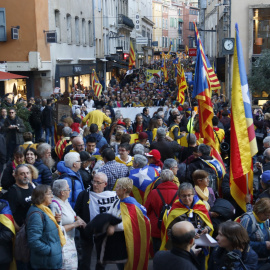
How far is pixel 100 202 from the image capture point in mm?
6523

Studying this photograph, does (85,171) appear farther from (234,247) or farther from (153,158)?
(234,247)

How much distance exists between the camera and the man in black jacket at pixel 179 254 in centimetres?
433

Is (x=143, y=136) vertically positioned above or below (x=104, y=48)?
below

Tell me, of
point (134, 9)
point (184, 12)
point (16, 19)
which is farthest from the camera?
point (184, 12)

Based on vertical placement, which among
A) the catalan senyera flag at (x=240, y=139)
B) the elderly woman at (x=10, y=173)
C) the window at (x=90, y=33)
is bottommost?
the elderly woman at (x=10, y=173)

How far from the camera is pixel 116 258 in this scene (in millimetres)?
6055

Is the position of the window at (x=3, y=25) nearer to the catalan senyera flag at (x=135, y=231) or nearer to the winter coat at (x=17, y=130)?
the winter coat at (x=17, y=130)

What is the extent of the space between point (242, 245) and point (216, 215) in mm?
1688

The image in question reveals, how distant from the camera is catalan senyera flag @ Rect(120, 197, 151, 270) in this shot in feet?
20.1

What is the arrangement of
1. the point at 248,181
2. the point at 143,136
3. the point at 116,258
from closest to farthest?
the point at 116,258 → the point at 248,181 → the point at 143,136

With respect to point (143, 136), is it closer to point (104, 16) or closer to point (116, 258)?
point (116, 258)

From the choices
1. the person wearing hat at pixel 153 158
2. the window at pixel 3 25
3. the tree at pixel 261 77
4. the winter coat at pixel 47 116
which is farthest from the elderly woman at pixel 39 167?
the window at pixel 3 25

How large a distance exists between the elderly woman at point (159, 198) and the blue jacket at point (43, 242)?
155 centimetres

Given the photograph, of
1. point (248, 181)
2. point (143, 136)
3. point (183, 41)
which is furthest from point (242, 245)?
point (183, 41)
